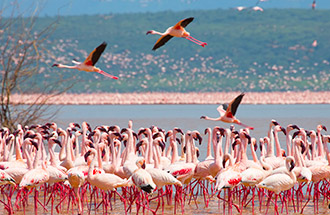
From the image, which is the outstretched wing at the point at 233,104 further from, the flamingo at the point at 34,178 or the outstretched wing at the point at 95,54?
the flamingo at the point at 34,178

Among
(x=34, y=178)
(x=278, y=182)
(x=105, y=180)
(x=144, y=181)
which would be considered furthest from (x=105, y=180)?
(x=278, y=182)

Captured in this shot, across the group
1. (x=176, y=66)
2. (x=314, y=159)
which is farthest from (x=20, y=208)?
(x=176, y=66)

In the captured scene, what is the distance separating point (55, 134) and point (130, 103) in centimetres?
4496

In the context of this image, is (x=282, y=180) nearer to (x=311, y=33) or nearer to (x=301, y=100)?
(x=301, y=100)

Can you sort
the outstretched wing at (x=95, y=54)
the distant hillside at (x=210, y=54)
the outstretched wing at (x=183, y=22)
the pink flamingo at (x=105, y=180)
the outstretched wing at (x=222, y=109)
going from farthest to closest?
the distant hillside at (x=210, y=54)
the outstretched wing at (x=222, y=109)
the outstretched wing at (x=95, y=54)
the outstretched wing at (x=183, y=22)
the pink flamingo at (x=105, y=180)

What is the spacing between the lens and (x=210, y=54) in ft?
302

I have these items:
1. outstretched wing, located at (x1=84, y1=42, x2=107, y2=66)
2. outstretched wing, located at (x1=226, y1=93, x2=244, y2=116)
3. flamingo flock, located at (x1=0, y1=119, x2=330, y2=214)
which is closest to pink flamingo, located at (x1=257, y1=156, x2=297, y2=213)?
flamingo flock, located at (x1=0, y1=119, x2=330, y2=214)

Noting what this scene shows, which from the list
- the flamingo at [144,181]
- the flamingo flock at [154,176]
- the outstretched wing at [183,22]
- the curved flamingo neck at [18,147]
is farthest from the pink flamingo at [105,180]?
the outstretched wing at [183,22]

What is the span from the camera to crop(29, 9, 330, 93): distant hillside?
8212cm

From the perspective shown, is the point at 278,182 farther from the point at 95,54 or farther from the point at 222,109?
the point at 95,54

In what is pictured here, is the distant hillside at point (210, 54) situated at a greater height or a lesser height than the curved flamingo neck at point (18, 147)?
greater

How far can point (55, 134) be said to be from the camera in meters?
12.2

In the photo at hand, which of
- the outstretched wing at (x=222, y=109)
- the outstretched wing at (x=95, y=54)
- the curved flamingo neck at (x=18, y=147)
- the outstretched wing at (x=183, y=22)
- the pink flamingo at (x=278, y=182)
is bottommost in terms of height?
the pink flamingo at (x=278, y=182)

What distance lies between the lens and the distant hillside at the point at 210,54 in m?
82.1
